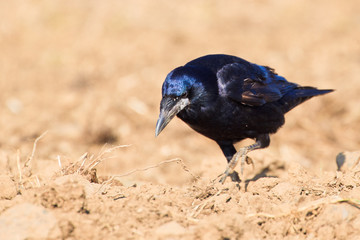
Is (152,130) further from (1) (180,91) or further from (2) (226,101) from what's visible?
(1) (180,91)

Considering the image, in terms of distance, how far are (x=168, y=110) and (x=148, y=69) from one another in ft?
19.5

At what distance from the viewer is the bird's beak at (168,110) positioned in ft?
15.9

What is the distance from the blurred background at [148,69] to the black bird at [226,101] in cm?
44

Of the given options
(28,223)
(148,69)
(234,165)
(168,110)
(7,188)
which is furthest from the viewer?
(148,69)

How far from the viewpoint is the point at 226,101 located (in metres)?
5.29

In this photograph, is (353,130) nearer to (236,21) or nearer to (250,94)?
(250,94)

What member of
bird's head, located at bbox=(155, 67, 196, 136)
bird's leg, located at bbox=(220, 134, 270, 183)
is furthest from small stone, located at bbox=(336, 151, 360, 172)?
bird's head, located at bbox=(155, 67, 196, 136)

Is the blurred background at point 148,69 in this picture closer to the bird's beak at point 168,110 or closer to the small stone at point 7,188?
the small stone at point 7,188

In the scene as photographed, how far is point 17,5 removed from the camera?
13.6 metres

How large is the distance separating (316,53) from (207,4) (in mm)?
3705

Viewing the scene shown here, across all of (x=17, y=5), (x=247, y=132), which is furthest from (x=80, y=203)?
(x=17, y=5)

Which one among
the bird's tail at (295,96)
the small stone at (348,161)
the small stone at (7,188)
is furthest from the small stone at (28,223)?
the bird's tail at (295,96)

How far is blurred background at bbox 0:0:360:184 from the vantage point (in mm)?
7809

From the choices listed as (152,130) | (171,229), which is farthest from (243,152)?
(152,130)
